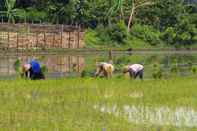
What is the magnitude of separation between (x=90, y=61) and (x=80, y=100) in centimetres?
1738

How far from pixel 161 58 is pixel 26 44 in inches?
380

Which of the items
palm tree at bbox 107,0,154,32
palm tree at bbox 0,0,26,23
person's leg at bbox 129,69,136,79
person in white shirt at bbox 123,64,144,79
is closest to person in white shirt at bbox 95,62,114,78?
person in white shirt at bbox 123,64,144,79

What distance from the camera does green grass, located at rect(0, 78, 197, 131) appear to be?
13.7 metres

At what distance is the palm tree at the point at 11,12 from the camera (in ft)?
147

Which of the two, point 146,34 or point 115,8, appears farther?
point 115,8

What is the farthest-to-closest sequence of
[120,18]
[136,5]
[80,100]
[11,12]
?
[136,5] < [120,18] < [11,12] < [80,100]

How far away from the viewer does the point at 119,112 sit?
53.7ft

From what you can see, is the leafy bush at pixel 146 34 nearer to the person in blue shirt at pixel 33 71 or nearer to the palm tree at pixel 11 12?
the palm tree at pixel 11 12

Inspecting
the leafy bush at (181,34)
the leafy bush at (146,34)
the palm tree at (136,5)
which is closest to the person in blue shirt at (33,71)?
the leafy bush at (146,34)

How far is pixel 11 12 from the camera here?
4553 centimetres

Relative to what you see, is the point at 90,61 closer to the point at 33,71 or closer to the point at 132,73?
the point at 132,73

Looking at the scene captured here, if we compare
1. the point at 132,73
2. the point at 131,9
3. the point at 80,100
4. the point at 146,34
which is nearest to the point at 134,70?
the point at 132,73

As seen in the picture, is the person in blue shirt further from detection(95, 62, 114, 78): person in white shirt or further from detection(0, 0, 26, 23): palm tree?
detection(0, 0, 26, 23): palm tree

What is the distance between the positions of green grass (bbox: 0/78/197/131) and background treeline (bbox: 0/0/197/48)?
21.5 m
